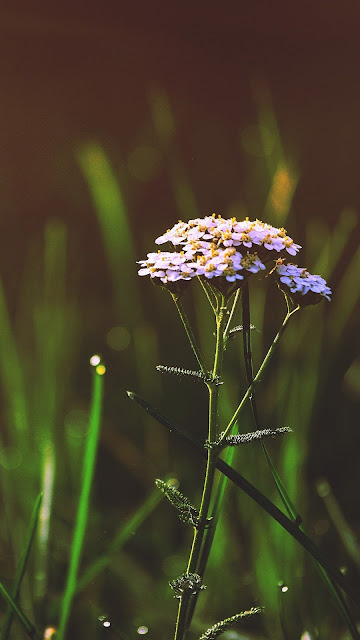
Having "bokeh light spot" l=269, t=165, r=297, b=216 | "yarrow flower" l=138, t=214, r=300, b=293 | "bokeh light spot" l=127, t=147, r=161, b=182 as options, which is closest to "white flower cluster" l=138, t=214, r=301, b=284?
"yarrow flower" l=138, t=214, r=300, b=293

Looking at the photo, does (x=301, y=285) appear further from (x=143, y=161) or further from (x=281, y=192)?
(x=143, y=161)

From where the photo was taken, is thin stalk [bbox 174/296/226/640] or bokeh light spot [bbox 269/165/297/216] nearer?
thin stalk [bbox 174/296/226/640]

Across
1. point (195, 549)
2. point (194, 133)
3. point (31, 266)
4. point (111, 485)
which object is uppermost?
point (194, 133)

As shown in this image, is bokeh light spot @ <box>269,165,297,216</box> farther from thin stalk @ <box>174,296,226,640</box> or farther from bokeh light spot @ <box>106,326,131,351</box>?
thin stalk @ <box>174,296,226,640</box>

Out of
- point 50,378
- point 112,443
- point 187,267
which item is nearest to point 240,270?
point 187,267

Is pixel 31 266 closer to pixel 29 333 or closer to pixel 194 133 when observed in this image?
pixel 29 333
